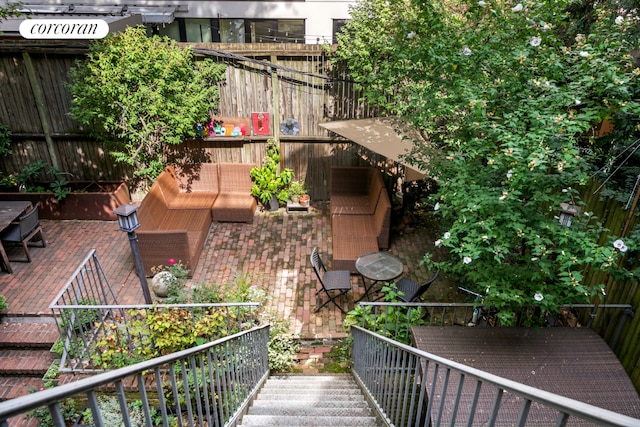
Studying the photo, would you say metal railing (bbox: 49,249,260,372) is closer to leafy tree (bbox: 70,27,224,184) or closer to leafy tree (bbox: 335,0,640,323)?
leafy tree (bbox: 335,0,640,323)

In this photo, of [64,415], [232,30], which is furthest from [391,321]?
[232,30]

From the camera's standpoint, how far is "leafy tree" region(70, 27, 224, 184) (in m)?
7.28

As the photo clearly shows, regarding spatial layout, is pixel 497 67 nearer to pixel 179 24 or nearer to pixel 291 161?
pixel 291 161

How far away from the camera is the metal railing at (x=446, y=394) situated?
124cm

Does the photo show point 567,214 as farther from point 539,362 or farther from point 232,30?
point 232,30

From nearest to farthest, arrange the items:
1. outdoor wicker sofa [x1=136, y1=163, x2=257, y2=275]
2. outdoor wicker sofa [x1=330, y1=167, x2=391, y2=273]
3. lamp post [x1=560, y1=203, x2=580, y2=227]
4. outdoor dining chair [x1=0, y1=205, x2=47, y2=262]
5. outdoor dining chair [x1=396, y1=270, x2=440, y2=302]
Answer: lamp post [x1=560, y1=203, x2=580, y2=227] → outdoor dining chair [x1=396, y1=270, x2=440, y2=302] → outdoor wicker sofa [x1=136, y1=163, x2=257, y2=275] → outdoor dining chair [x1=0, y1=205, x2=47, y2=262] → outdoor wicker sofa [x1=330, y1=167, x2=391, y2=273]

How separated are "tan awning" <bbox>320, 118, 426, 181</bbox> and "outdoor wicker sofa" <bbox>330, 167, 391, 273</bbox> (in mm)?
902

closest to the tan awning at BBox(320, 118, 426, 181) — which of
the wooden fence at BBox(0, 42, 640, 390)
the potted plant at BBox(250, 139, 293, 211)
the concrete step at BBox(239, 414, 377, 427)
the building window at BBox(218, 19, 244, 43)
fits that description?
the wooden fence at BBox(0, 42, 640, 390)

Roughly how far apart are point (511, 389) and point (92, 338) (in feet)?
17.1

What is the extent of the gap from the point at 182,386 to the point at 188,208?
437 centimetres

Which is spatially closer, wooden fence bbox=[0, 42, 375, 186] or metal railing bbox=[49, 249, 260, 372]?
metal railing bbox=[49, 249, 260, 372]

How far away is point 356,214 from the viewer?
8.24m

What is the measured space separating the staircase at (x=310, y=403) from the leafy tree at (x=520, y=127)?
1686 mm

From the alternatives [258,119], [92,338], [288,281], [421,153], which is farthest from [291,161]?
[92,338]
